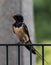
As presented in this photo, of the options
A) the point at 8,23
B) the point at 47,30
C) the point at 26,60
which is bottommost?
the point at 47,30

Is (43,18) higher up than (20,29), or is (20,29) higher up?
(20,29)

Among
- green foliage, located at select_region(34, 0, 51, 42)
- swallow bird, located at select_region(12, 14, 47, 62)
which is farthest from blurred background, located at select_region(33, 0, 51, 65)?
swallow bird, located at select_region(12, 14, 47, 62)

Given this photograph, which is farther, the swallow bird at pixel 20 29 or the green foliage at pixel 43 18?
the green foliage at pixel 43 18

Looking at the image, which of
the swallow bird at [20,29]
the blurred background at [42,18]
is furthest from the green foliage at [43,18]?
the swallow bird at [20,29]

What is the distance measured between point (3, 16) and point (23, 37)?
0.90 metres

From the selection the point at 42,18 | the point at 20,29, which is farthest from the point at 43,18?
the point at 20,29

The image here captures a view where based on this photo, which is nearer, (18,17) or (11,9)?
(18,17)

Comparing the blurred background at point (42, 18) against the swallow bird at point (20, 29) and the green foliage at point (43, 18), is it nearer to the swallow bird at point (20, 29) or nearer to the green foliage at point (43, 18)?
the green foliage at point (43, 18)

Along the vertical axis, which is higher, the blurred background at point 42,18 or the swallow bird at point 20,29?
the swallow bird at point 20,29

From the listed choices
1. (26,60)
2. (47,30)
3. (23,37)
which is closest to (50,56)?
(47,30)

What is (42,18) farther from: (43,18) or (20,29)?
(20,29)

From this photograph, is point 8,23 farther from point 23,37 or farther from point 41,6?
point 41,6

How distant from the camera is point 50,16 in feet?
40.2

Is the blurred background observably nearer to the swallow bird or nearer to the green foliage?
the green foliage
